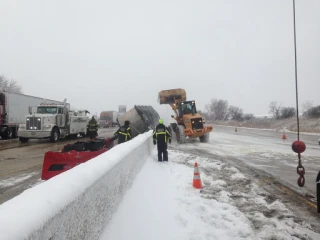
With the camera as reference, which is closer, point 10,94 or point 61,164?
point 61,164

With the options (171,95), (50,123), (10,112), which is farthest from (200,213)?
(10,112)

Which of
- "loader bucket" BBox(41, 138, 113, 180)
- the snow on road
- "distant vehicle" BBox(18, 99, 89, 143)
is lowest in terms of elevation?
the snow on road

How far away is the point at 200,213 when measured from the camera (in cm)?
487

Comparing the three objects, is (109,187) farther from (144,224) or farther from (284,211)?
(284,211)

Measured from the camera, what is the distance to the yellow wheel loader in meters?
17.8

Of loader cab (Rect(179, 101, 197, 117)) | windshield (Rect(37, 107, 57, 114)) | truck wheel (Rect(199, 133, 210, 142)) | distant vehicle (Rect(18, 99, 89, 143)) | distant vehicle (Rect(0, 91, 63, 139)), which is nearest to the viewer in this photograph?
distant vehicle (Rect(18, 99, 89, 143))

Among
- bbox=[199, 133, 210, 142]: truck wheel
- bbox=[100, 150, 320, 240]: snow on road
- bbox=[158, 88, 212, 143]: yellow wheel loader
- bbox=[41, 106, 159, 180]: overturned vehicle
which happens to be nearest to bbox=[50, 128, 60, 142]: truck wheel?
bbox=[158, 88, 212, 143]: yellow wheel loader

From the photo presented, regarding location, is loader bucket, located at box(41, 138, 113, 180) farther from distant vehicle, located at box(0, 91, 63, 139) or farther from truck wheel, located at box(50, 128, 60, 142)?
distant vehicle, located at box(0, 91, 63, 139)

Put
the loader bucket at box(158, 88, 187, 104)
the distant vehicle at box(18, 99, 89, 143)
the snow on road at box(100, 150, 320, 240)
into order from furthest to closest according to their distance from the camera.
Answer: the loader bucket at box(158, 88, 187, 104)
the distant vehicle at box(18, 99, 89, 143)
the snow on road at box(100, 150, 320, 240)

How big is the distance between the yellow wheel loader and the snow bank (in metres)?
13.9

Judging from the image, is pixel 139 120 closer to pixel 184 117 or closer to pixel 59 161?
pixel 184 117

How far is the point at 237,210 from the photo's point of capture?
508 centimetres

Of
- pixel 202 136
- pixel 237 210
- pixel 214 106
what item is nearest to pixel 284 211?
pixel 237 210

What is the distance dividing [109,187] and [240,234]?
2.01m
